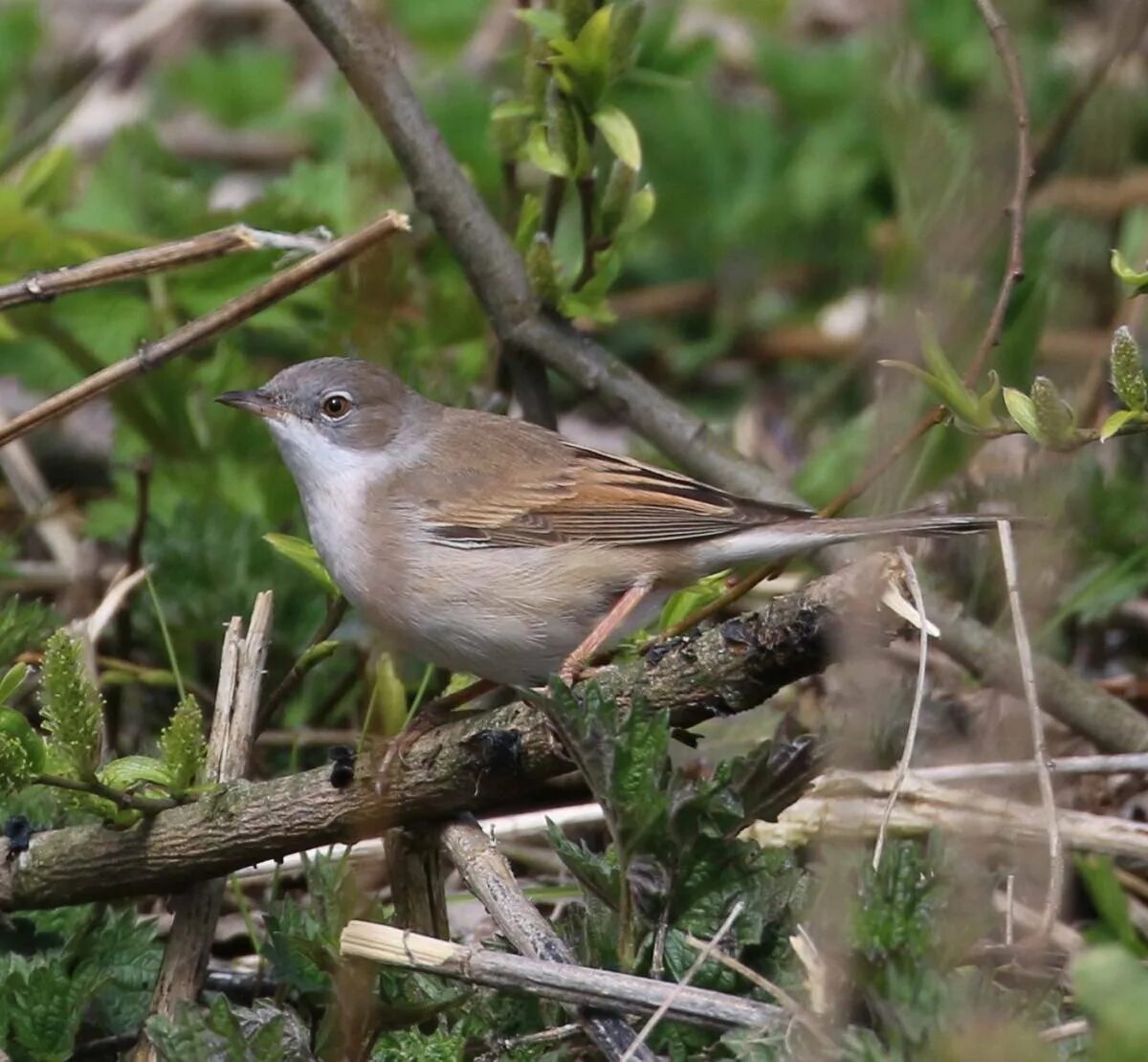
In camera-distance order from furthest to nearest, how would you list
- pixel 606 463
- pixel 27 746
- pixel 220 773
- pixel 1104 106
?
pixel 606 463 → pixel 220 773 → pixel 27 746 → pixel 1104 106

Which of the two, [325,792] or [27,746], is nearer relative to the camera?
[27,746]

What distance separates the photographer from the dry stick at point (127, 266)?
3.68 meters

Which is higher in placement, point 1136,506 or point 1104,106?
point 1104,106

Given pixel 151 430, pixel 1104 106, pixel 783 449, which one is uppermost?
pixel 1104 106

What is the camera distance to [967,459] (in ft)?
15.0

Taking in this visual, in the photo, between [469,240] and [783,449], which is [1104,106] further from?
[783,449]

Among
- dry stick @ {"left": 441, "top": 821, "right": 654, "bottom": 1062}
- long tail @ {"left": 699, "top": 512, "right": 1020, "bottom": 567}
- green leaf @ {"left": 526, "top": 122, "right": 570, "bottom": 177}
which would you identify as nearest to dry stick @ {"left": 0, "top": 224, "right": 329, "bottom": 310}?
green leaf @ {"left": 526, "top": 122, "right": 570, "bottom": 177}

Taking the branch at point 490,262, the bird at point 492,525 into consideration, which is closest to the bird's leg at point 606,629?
the bird at point 492,525

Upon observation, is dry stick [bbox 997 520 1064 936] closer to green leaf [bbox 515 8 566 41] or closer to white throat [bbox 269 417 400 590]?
white throat [bbox 269 417 400 590]

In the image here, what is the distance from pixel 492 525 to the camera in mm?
3918

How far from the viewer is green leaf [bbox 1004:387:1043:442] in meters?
2.98

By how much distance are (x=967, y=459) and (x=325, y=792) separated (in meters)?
2.19

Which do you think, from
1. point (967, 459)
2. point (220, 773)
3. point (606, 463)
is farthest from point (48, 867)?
point (967, 459)

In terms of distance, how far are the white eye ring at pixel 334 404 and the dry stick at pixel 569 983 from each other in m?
1.72
